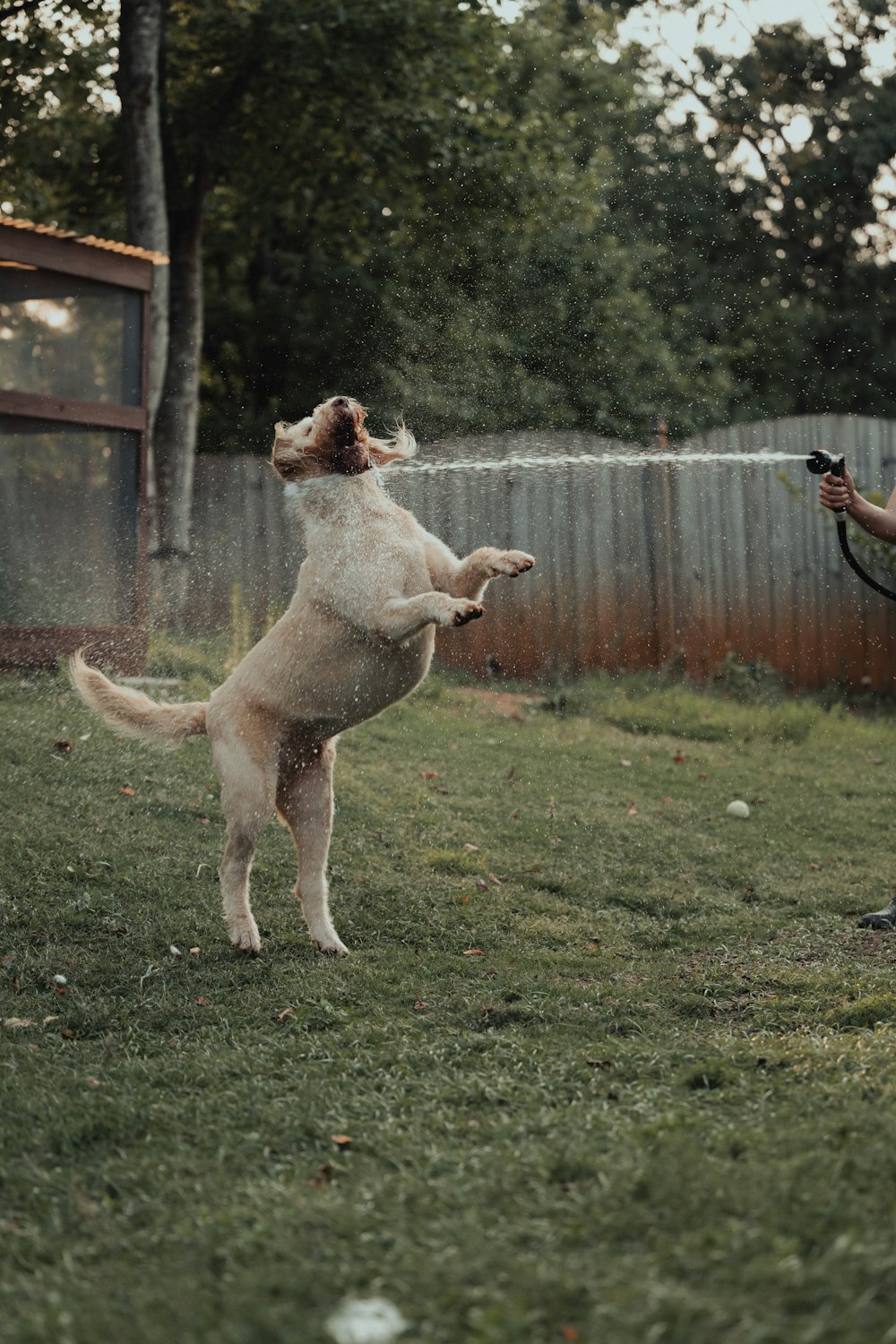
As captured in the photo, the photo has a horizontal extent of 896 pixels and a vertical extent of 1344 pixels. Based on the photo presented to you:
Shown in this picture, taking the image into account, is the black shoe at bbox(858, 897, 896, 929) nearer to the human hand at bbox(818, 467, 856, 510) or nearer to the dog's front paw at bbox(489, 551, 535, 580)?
the human hand at bbox(818, 467, 856, 510)

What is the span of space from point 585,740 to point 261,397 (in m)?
8.84

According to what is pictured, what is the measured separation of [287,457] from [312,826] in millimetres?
1387

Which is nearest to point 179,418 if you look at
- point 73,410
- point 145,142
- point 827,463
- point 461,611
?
point 145,142

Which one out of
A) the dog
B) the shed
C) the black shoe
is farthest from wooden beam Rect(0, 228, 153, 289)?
the black shoe

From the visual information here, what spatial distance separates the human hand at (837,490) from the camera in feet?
15.9

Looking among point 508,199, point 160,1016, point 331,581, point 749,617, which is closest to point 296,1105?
point 160,1016

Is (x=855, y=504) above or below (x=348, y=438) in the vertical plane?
below

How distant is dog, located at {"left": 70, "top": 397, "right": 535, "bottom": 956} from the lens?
15.3 feet

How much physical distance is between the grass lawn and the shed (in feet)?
2.88

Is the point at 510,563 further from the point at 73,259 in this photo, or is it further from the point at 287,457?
the point at 73,259

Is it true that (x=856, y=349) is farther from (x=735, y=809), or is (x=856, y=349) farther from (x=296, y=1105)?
(x=296, y=1105)

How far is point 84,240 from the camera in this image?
32.1ft

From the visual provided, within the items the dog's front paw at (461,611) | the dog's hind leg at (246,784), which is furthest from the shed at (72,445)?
the dog's front paw at (461,611)

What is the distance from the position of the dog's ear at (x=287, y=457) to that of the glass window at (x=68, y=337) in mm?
5462
